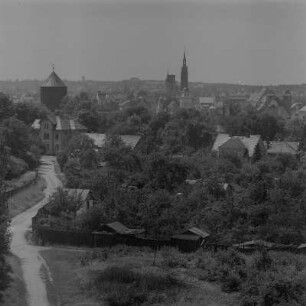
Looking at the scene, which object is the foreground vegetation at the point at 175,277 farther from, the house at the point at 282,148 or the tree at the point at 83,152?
the house at the point at 282,148

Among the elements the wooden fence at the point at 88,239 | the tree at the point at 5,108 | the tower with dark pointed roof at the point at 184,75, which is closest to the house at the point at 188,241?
the wooden fence at the point at 88,239

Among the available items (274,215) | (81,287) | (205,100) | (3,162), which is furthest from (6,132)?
Answer: (205,100)

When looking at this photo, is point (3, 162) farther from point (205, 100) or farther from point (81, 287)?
point (205, 100)

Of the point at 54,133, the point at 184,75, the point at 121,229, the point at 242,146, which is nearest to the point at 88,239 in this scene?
the point at 121,229

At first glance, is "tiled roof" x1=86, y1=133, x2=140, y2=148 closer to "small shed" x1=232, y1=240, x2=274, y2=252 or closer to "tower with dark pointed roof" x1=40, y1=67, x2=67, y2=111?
"tower with dark pointed roof" x1=40, y1=67, x2=67, y2=111

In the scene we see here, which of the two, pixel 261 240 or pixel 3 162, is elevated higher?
pixel 3 162

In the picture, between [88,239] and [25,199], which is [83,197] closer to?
[25,199]
